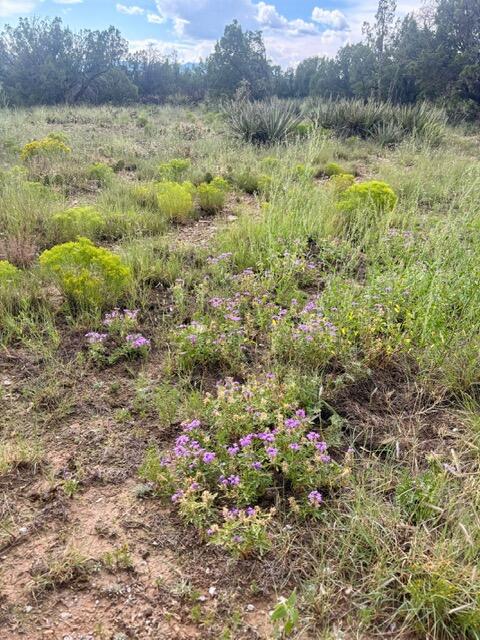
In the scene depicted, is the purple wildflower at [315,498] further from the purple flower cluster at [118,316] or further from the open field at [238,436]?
the purple flower cluster at [118,316]

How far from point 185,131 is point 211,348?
32.5 feet

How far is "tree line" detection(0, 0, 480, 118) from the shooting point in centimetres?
1778

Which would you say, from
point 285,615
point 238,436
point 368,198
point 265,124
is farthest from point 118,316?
point 265,124

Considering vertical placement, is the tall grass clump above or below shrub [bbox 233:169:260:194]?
above

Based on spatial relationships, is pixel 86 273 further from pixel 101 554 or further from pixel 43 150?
pixel 43 150

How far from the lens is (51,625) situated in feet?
5.18

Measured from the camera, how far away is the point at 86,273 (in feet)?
11.0

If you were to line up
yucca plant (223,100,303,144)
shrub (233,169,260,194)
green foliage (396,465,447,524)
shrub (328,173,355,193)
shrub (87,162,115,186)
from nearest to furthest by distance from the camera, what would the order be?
green foliage (396,465,447,524)
shrub (328,173,355,193)
shrub (87,162,115,186)
shrub (233,169,260,194)
yucca plant (223,100,303,144)

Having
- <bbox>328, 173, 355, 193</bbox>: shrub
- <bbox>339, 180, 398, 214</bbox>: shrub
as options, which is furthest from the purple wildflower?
<bbox>328, 173, 355, 193</bbox>: shrub

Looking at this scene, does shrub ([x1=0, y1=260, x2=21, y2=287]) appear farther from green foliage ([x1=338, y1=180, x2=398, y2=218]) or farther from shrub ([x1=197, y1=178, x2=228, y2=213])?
green foliage ([x1=338, y1=180, x2=398, y2=218])

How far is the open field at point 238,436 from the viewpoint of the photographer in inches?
64.6

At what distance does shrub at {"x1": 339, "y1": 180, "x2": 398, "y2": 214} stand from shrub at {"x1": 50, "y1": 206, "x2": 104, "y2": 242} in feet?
8.75

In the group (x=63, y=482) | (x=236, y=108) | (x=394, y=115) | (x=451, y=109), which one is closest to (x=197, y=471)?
(x=63, y=482)

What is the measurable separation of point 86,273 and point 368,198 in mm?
3160
